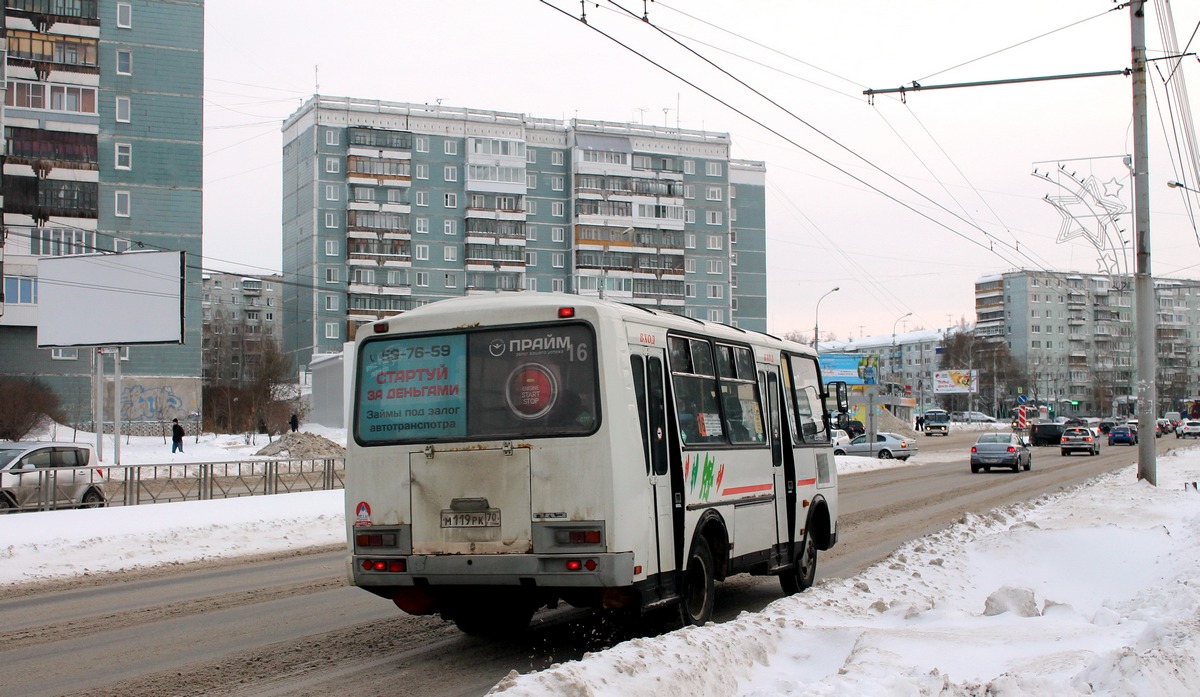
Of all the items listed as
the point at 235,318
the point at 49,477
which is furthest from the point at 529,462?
the point at 235,318

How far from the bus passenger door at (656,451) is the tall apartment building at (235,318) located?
133 m

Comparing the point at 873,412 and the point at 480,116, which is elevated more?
the point at 480,116

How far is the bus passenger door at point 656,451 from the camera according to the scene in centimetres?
875

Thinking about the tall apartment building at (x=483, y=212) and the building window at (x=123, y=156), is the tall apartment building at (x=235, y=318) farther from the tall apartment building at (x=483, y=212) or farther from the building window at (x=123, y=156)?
the building window at (x=123, y=156)

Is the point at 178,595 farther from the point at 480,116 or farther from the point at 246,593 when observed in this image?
the point at 480,116

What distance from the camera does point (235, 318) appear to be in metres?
170

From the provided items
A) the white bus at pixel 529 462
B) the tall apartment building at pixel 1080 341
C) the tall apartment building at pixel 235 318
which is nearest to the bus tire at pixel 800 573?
the white bus at pixel 529 462

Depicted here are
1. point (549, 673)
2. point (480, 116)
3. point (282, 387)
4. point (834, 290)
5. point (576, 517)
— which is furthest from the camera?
point (480, 116)

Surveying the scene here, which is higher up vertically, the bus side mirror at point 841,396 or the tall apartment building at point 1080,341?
the tall apartment building at point 1080,341

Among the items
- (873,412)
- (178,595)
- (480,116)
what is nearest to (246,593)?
(178,595)

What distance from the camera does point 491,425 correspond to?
8734 mm

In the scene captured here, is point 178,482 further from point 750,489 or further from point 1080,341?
point 1080,341

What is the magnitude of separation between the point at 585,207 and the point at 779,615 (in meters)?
90.3

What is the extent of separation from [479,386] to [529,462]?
2.48 ft
